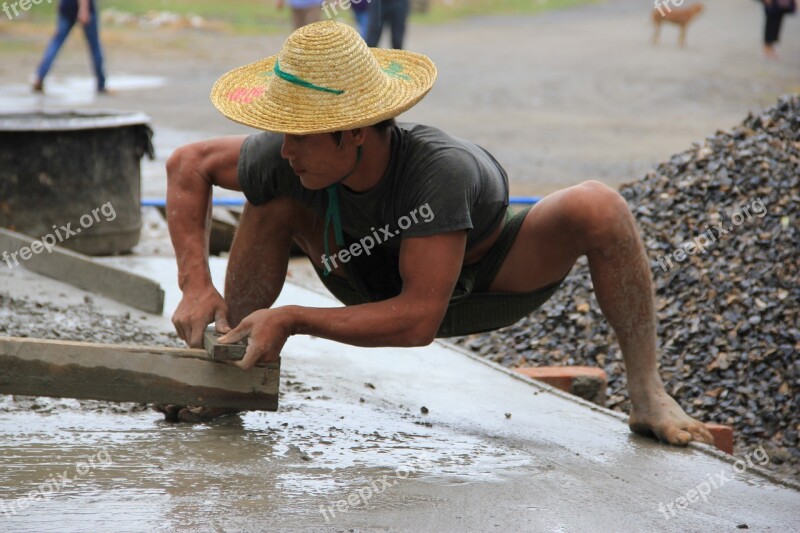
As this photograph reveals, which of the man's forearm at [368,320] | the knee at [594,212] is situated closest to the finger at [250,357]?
the man's forearm at [368,320]

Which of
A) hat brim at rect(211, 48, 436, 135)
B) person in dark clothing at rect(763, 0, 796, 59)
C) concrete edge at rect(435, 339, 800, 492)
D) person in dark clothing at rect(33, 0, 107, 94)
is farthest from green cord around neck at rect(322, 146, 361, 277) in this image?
person in dark clothing at rect(763, 0, 796, 59)

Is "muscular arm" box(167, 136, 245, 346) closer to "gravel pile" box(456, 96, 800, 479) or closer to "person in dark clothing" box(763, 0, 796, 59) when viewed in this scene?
"gravel pile" box(456, 96, 800, 479)

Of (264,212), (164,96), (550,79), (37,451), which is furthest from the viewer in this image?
(550,79)

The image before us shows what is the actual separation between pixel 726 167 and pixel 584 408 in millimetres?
2517

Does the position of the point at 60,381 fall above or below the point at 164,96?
above

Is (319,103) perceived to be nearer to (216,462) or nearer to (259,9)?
(216,462)

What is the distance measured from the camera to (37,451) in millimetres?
2842

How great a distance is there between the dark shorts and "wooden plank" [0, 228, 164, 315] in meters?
1.26

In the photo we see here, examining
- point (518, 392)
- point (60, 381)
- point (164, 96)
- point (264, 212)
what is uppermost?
point (264, 212)

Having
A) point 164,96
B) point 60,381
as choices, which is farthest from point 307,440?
point 164,96

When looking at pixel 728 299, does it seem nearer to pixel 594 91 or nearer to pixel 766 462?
pixel 766 462

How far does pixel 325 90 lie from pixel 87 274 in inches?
88.2

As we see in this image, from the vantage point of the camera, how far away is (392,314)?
2877mm

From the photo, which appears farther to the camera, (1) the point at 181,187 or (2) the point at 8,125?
(2) the point at 8,125
